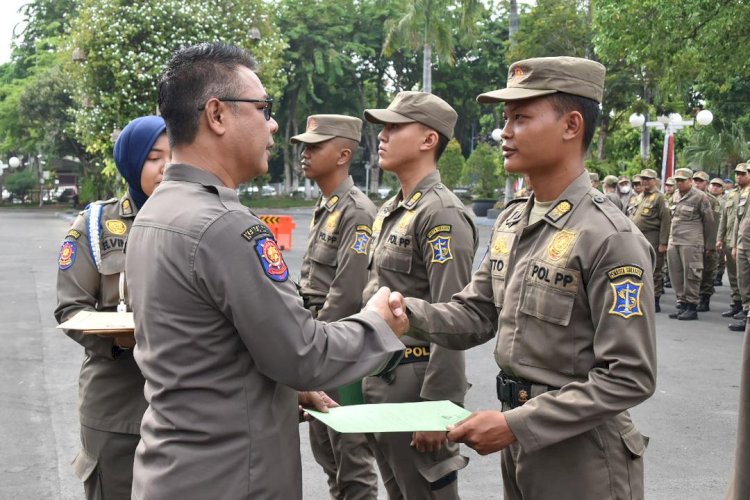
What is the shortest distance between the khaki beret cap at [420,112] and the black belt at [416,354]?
109cm

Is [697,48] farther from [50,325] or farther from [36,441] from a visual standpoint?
[36,441]

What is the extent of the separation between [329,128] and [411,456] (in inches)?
85.9

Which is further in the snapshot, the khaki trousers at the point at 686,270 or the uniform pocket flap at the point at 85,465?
the khaki trousers at the point at 686,270

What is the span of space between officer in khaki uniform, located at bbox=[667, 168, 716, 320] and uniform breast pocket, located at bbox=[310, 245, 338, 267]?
8368 mm

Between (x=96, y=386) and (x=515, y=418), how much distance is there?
63.5 inches

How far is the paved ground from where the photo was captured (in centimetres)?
493

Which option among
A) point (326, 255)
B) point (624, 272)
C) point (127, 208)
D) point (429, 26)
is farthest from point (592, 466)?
point (429, 26)

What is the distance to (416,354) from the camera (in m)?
3.76

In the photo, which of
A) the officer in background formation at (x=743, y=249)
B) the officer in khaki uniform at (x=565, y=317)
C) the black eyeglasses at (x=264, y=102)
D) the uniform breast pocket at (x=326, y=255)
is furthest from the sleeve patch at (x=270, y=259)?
the officer in background formation at (x=743, y=249)

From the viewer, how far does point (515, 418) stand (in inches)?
93.8

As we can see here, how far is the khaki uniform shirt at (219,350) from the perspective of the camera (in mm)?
2012

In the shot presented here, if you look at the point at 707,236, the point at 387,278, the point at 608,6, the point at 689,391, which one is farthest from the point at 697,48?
the point at 387,278

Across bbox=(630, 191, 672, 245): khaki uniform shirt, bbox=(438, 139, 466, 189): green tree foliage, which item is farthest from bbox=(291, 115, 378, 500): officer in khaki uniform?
bbox=(438, 139, 466, 189): green tree foliage

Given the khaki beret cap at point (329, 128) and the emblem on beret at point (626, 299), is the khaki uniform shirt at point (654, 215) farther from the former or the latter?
the emblem on beret at point (626, 299)
